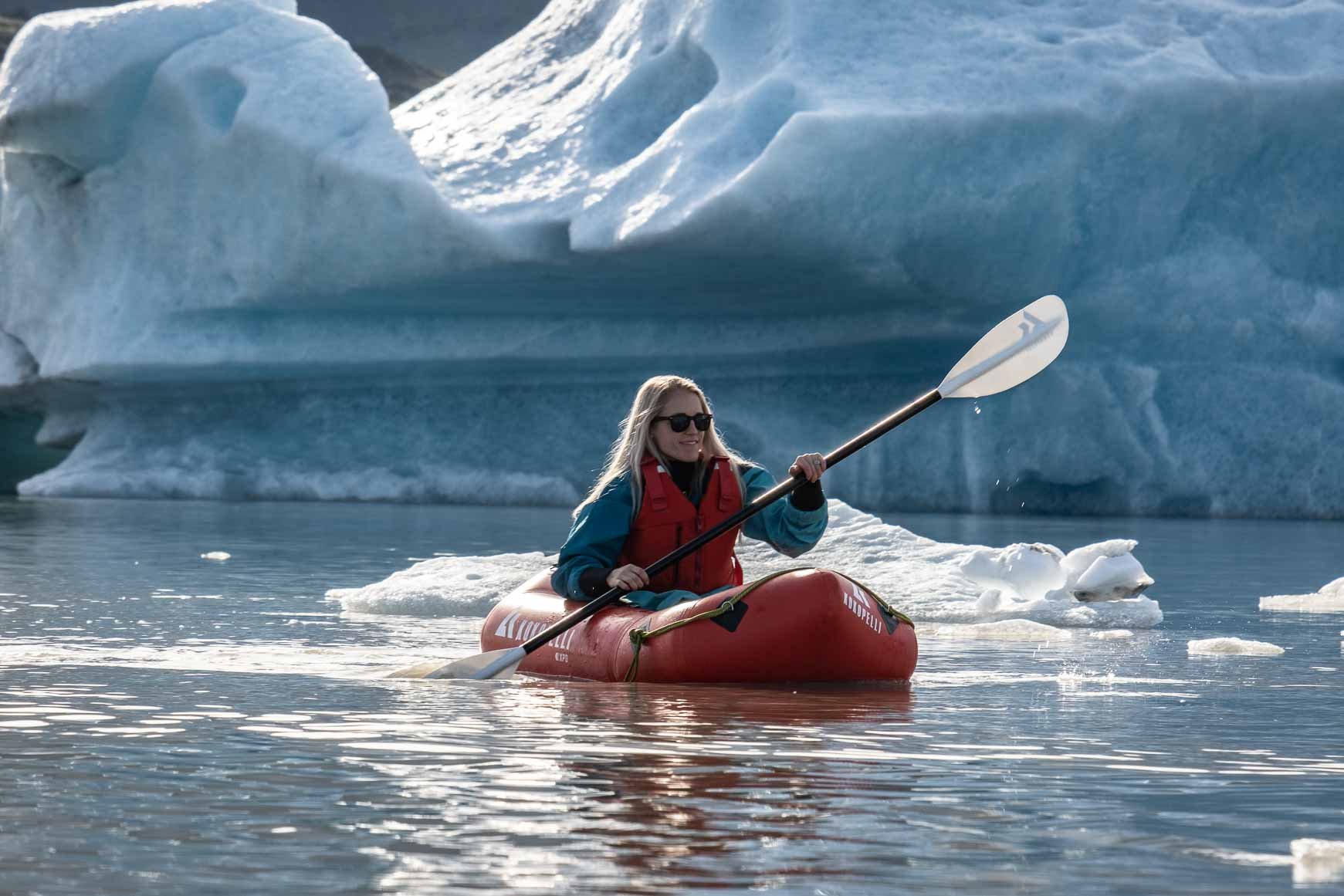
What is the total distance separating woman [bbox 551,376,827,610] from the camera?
5.02m

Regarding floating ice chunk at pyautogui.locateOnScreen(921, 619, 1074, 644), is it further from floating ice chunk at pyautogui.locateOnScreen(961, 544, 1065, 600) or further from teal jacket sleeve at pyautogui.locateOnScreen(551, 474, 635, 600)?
teal jacket sleeve at pyautogui.locateOnScreen(551, 474, 635, 600)

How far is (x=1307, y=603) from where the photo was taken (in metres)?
8.05

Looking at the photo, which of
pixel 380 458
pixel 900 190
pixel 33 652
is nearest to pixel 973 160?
pixel 900 190

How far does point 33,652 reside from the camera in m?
5.50

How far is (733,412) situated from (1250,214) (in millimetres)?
5264

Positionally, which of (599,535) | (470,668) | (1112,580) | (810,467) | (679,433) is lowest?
(470,668)

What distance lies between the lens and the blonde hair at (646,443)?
16.5ft

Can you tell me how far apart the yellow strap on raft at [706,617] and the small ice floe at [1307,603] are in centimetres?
349

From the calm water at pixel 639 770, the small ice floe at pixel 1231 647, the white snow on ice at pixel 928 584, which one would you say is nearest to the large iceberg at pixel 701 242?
the white snow on ice at pixel 928 584

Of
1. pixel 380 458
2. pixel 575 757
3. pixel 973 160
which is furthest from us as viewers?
pixel 380 458

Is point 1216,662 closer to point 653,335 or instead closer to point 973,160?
point 973,160

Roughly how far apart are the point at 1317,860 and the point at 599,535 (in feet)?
9.03

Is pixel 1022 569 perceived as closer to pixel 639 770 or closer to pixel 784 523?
pixel 784 523

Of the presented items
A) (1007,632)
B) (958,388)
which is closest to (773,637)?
(958,388)
